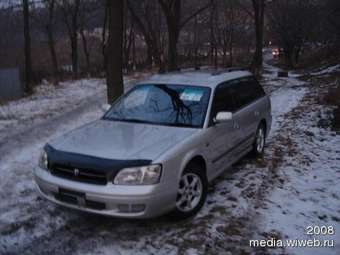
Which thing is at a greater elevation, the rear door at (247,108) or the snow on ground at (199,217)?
the rear door at (247,108)

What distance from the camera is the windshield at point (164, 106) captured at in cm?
554

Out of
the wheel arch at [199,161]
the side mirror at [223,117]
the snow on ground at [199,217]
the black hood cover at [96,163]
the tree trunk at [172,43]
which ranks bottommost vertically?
the snow on ground at [199,217]

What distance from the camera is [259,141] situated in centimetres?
755

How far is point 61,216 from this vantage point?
5039 millimetres

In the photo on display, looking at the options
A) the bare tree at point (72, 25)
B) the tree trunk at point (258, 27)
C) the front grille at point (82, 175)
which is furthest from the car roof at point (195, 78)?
the bare tree at point (72, 25)

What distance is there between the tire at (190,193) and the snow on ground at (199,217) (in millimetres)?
117

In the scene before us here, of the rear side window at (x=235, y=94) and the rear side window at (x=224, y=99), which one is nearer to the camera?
the rear side window at (x=224, y=99)

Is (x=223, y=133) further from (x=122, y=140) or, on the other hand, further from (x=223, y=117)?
(x=122, y=140)

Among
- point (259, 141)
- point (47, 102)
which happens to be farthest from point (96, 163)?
point (47, 102)

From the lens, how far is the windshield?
554 cm

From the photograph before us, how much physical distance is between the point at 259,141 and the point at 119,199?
388cm

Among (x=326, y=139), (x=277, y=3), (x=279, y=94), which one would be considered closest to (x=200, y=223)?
(x=326, y=139)

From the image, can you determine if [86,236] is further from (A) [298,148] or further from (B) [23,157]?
(A) [298,148]

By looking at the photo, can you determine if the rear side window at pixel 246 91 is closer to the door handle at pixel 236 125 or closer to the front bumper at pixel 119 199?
the door handle at pixel 236 125
